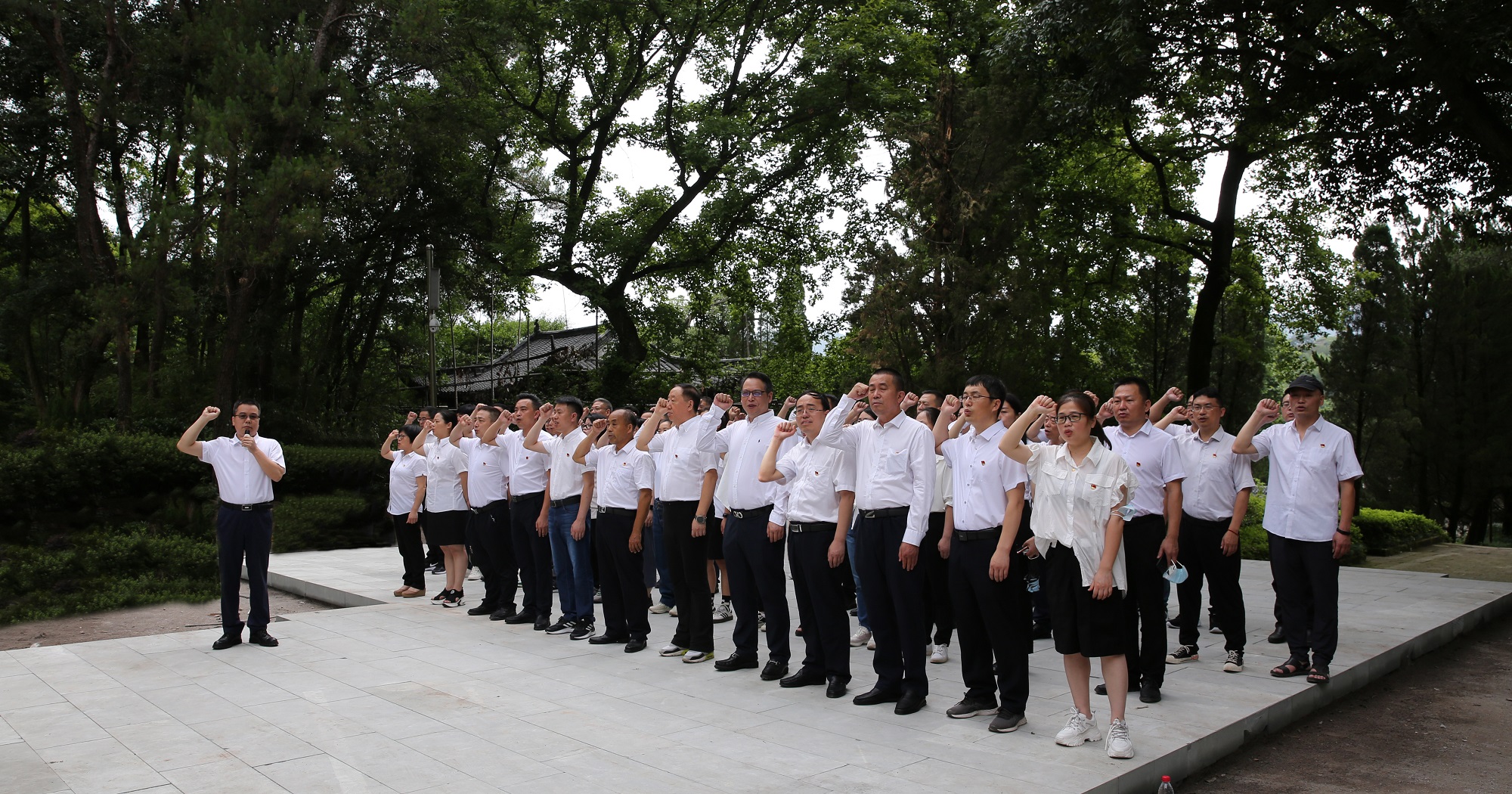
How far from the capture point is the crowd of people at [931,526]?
487 centimetres

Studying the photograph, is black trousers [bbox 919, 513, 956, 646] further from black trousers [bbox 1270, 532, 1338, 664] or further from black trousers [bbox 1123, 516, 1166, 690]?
black trousers [bbox 1270, 532, 1338, 664]

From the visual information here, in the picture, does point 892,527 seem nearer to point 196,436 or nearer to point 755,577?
point 755,577

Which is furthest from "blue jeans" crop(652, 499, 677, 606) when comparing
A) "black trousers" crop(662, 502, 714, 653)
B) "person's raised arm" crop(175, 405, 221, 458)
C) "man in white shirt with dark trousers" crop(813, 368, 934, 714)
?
"person's raised arm" crop(175, 405, 221, 458)

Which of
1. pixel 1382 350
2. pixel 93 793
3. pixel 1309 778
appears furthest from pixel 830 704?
pixel 1382 350

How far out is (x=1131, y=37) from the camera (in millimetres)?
12711

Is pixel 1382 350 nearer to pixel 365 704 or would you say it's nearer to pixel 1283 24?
pixel 1283 24

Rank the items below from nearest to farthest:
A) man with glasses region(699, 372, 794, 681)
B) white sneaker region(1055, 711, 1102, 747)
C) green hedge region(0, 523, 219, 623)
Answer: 1. white sneaker region(1055, 711, 1102, 747)
2. man with glasses region(699, 372, 794, 681)
3. green hedge region(0, 523, 219, 623)

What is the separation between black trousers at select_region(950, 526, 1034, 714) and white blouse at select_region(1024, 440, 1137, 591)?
1.29 ft

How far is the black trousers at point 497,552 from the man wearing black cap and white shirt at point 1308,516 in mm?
5983

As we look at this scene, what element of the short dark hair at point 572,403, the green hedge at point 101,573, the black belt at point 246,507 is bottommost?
the green hedge at point 101,573

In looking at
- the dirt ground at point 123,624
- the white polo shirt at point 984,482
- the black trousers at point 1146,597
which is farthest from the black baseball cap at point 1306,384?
the dirt ground at point 123,624

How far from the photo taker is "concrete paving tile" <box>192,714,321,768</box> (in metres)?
4.91

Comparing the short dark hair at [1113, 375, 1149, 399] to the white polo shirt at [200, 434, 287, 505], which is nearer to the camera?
the short dark hair at [1113, 375, 1149, 399]

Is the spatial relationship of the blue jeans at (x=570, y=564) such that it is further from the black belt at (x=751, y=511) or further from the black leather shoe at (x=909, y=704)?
the black leather shoe at (x=909, y=704)
